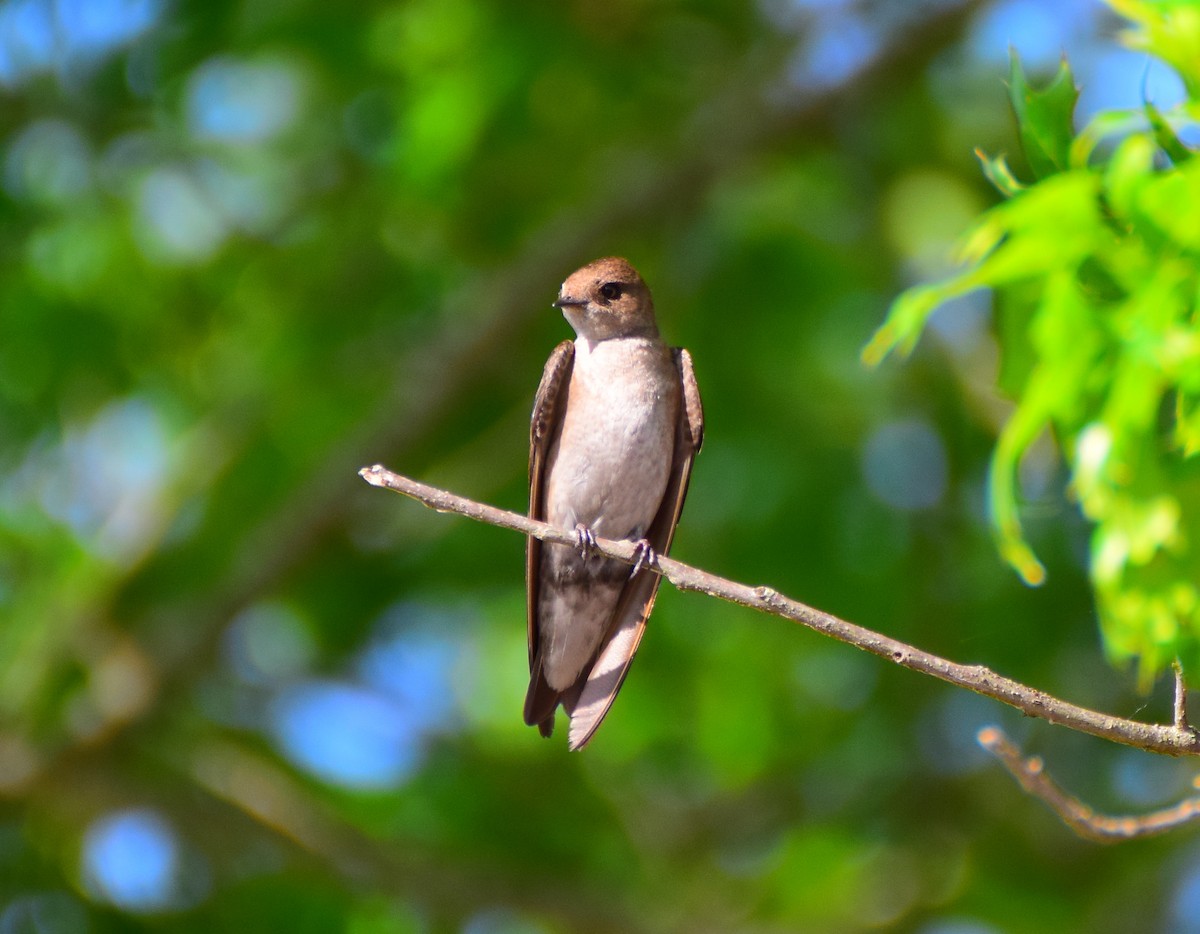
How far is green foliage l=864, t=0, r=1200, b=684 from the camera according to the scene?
295cm

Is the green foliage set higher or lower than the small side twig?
higher

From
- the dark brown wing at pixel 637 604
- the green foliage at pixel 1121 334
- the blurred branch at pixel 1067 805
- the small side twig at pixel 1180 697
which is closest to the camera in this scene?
the green foliage at pixel 1121 334

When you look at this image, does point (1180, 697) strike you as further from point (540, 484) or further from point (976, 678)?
point (540, 484)

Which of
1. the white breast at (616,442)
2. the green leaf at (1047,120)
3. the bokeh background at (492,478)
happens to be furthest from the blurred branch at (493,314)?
the green leaf at (1047,120)

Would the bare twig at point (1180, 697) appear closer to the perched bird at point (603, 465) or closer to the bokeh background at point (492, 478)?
the perched bird at point (603, 465)

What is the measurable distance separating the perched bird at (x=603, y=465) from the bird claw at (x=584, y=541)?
46 mm

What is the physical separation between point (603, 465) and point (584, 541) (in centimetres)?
168

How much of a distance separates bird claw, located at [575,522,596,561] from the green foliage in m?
1.29

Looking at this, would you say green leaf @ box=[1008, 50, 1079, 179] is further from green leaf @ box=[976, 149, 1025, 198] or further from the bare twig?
the bare twig

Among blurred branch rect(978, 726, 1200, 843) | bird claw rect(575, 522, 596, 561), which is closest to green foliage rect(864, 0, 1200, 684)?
blurred branch rect(978, 726, 1200, 843)

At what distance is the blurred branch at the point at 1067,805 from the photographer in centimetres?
354

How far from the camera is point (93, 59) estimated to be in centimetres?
863

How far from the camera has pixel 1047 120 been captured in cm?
342

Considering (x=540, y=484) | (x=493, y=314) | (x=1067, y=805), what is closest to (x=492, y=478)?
(x=493, y=314)
